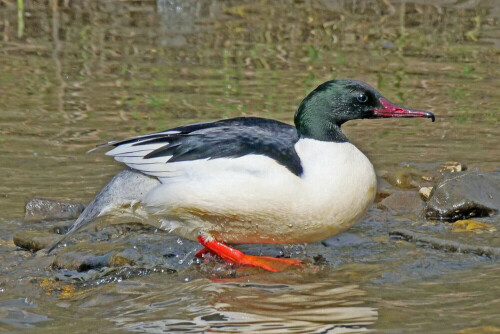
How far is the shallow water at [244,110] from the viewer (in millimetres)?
4797

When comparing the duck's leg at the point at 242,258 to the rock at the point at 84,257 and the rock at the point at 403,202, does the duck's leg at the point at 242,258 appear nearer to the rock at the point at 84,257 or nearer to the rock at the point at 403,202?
the rock at the point at 84,257

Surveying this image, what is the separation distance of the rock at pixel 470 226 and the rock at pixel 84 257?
2.22 m

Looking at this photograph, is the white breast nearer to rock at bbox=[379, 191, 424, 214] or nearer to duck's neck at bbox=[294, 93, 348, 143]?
duck's neck at bbox=[294, 93, 348, 143]

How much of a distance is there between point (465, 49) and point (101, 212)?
6621 millimetres

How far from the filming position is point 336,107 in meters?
5.54

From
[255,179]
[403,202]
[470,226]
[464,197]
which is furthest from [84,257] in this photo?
[464,197]

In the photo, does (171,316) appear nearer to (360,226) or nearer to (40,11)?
(360,226)

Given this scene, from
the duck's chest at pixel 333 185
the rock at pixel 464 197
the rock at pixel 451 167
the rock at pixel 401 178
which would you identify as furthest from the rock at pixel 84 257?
the rock at pixel 451 167

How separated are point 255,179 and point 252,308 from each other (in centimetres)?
74

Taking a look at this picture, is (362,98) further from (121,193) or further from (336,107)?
(121,193)

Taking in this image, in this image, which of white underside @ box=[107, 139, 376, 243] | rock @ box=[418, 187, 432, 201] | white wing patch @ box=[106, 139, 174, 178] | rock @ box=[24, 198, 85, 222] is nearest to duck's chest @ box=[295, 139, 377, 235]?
white underside @ box=[107, 139, 376, 243]

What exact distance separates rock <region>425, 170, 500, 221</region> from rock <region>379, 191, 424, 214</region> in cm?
21

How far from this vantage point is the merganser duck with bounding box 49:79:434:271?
519 cm

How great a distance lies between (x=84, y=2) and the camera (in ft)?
41.0
